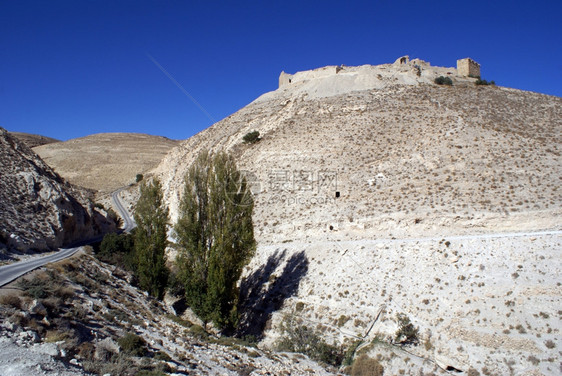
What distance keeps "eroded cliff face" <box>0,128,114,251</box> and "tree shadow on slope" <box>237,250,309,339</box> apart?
14.6 meters

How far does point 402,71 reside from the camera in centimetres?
5109

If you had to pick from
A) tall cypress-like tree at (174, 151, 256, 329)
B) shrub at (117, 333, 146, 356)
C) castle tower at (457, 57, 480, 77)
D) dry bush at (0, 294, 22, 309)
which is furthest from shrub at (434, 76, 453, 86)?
dry bush at (0, 294, 22, 309)

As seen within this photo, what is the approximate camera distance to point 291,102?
160 ft

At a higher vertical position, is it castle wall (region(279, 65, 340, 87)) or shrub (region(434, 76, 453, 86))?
castle wall (region(279, 65, 340, 87))

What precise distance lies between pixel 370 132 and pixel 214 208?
21821 mm

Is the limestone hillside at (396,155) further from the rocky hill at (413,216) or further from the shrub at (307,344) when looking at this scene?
the shrub at (307,344)

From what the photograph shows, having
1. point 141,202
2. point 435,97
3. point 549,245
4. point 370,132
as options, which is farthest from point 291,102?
point 549,245

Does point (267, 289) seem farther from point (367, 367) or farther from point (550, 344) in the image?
point (550, 344)

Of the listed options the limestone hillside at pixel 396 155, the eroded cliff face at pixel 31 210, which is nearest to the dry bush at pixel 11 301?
the eroded cliff face at pixel 31 210

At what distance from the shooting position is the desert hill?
71613 mm

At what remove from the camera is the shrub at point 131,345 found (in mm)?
13055

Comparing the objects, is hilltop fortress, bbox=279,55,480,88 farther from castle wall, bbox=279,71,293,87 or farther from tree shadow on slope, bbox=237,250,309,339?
tree shadow on slope, bbox=237,250,309,339

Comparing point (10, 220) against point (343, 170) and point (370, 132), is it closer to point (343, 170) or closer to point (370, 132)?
point (343, 170)

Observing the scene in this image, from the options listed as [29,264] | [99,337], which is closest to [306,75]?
[29,264]
